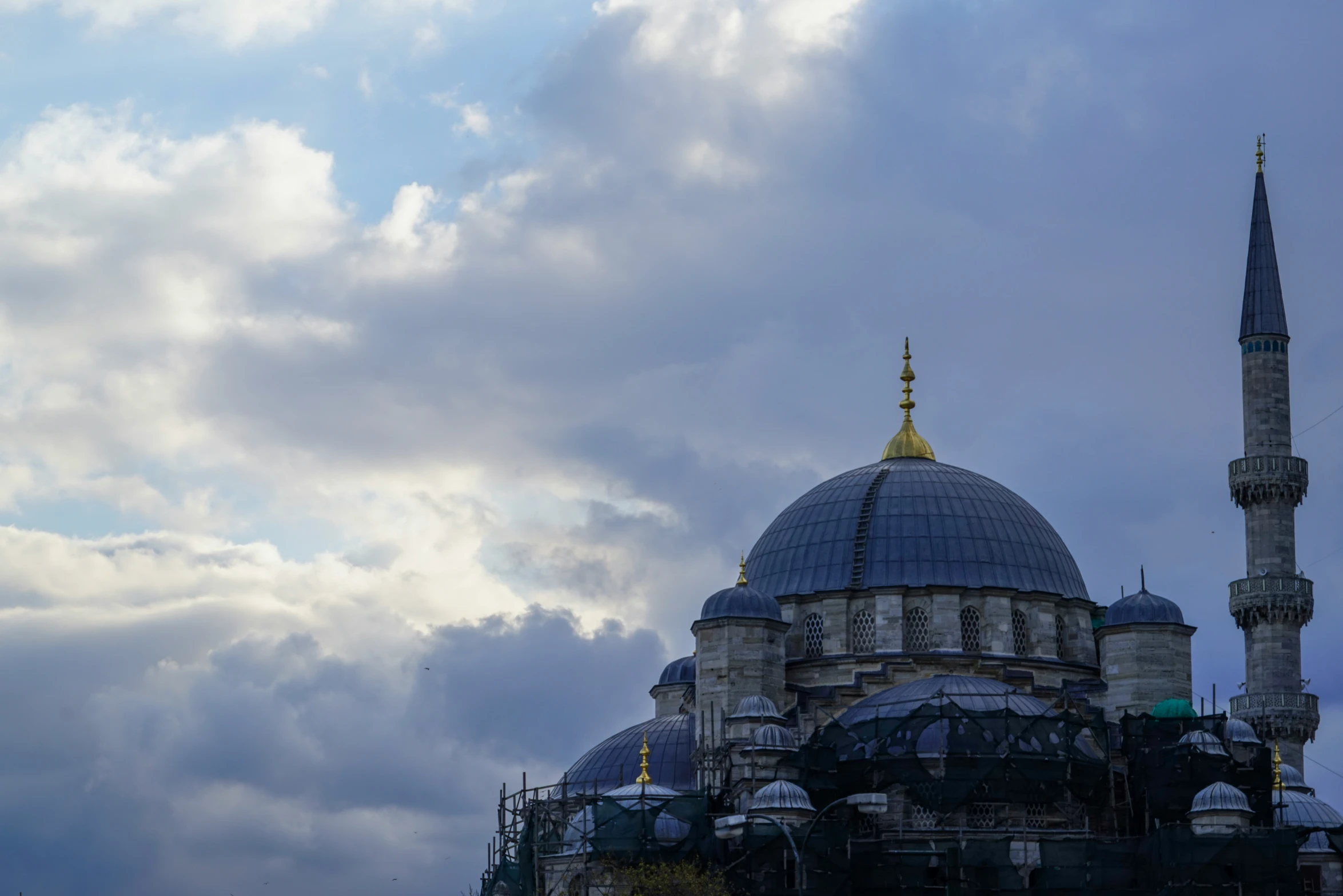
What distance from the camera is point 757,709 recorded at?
52.8 metres

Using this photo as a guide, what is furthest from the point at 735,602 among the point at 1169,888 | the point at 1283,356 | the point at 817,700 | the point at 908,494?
the point at 1283,356

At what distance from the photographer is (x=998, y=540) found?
5941cm

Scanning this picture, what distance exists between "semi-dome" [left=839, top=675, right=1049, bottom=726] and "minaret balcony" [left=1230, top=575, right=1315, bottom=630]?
9.18m

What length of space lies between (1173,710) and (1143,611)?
2929mm

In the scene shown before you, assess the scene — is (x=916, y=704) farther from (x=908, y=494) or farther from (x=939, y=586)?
(x=908, y=494)

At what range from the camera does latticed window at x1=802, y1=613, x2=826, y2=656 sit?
57.9m

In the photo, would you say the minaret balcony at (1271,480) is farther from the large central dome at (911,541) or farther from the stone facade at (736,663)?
the stone facade at (736,663)

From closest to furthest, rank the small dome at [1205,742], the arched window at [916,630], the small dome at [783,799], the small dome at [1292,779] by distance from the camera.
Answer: the small dome at [783,799]
the small dome at [1205,742]
the small dome at [1292,779]
the arched window at [916,630]

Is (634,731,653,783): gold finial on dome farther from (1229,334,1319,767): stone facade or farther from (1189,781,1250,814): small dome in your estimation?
(1229,334,1319,767): stone facade

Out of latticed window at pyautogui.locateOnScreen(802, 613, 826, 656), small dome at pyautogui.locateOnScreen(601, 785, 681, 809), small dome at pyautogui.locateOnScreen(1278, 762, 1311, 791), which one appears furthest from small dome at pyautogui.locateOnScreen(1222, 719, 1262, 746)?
small dome at pyautogui.locateOnScreen(601, 785, 681, 809)

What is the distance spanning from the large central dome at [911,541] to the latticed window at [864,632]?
771 mm

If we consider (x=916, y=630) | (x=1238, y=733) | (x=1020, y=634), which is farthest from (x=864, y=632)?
(x=1238, y=733)

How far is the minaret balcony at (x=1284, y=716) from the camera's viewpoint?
59781 mm

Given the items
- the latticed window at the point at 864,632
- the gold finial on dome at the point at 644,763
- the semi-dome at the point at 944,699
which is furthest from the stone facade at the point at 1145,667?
the gold finial on dome at the point at 644,763
